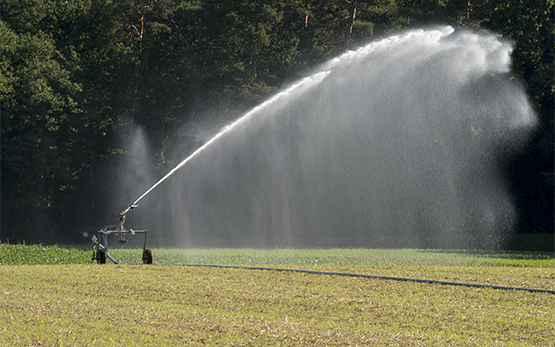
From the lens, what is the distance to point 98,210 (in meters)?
50.9

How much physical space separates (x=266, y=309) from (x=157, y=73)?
41.4 metres

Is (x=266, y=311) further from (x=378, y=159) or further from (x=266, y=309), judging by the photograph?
(x=378, y=159)

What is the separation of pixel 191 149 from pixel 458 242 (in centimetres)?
1972

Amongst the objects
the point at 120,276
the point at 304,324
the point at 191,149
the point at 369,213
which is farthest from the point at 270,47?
the point at 304,324

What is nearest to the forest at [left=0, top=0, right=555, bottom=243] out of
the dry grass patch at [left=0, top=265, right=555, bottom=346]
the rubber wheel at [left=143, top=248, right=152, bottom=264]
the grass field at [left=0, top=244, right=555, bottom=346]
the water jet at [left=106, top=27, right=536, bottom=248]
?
the water jet at [left=106, top=27, right=536, bottom=248]

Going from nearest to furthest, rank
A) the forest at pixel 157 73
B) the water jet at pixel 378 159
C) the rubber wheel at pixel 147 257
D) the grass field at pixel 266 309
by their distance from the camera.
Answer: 1. the grass field at pixel 266 309
2. the rubber wheel at pixel 147 257
3. the water jet at pixel 378 159
4. the forest at pixel 157 73

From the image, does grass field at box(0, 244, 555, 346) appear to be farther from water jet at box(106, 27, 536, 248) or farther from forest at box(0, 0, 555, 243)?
forest at box(0, 0, 555, 243)

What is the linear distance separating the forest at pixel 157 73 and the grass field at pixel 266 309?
2788 cm

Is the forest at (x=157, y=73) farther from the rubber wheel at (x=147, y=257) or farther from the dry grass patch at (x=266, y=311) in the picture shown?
the dry grass patch at (x=266, y=311)

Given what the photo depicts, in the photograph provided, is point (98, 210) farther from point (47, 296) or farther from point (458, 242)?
point (47, 296)

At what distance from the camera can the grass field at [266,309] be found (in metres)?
8.01

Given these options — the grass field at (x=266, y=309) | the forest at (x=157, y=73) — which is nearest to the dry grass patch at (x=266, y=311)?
the grass field at (x=266, y=309)

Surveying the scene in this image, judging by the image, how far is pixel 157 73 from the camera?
49312 millimetres

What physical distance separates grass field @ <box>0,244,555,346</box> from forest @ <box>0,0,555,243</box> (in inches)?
1098
